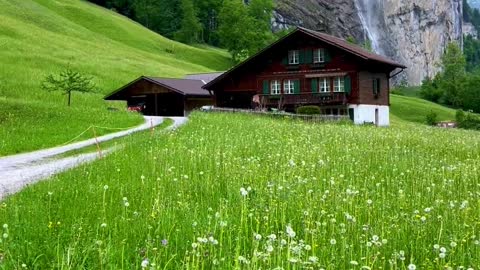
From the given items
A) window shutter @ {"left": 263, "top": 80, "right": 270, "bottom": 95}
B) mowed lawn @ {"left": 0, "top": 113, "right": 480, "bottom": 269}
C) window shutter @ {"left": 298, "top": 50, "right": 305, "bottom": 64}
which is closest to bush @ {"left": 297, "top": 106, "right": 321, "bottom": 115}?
window shutter @ {"left": 298, "top": 50, "right": 305, "bottom": 64}

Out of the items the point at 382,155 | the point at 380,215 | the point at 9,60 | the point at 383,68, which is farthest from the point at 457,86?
the point at 380,215

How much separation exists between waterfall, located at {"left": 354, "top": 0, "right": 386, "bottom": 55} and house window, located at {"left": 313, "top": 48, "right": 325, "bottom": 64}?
101775 mm

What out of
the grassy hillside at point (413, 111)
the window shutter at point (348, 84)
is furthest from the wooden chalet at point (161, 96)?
the grassy hillside at point (413, 111)

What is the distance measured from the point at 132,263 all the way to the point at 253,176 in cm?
472

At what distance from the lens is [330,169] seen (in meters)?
11.6

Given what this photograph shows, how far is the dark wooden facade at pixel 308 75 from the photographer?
54.7 metres

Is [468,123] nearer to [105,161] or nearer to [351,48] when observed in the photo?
[351,48]

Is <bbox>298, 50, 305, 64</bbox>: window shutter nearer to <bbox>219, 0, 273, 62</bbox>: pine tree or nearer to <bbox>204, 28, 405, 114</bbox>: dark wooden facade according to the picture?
<bbox>204, 28, 405, 114</bbox>: dark wooden facade

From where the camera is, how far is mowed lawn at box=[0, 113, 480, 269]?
17.9 feet

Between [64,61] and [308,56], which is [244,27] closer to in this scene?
[64,61]

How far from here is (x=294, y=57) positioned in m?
56.7

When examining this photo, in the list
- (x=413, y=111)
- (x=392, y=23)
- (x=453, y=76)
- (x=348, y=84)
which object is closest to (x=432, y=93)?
(x=453, y=76)

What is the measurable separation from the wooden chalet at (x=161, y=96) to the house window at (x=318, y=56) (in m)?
12.3

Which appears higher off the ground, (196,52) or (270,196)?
(196,52)
